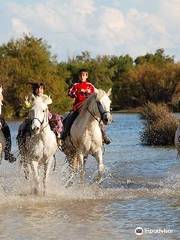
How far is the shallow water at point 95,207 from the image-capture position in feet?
30.2

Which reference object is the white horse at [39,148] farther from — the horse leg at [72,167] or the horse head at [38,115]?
the horse leg at [72,167]

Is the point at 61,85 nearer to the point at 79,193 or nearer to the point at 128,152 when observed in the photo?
the point at 128,152

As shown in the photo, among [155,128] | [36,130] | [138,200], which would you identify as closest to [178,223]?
[138,200]

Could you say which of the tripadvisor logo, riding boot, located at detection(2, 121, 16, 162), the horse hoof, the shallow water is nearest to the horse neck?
the shallow water

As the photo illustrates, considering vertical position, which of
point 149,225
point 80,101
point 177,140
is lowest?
point 149,225

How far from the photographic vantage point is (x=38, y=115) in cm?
1152

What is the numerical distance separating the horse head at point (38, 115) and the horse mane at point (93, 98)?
122 cm

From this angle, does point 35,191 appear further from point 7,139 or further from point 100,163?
point 100,163

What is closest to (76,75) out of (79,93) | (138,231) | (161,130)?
(161,130)

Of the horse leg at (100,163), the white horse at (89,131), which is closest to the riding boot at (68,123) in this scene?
the white horse at (89,131)

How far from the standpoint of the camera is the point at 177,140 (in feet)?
46.2

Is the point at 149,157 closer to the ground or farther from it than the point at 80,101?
closer to the ground

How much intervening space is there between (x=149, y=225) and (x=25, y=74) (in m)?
61.0

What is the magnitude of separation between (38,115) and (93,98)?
1656 mm
